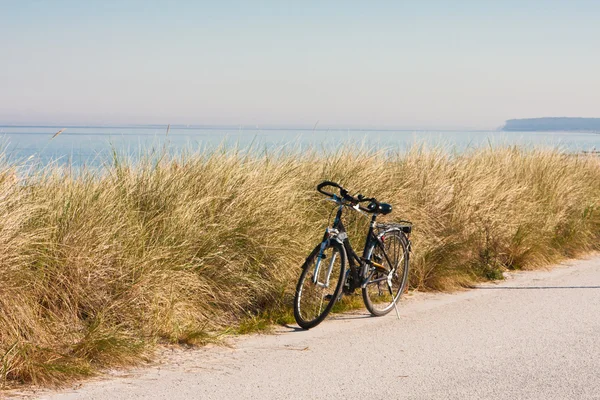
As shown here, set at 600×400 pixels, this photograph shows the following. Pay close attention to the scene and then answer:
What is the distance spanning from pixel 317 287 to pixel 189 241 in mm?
1436

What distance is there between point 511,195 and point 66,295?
7.60 m

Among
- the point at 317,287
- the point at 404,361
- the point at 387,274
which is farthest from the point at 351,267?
the point at 404,361

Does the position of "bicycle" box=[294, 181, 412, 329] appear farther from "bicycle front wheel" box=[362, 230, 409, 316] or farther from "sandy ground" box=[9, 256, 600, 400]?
"sandy ground" box=[9, 256, 600, 400]

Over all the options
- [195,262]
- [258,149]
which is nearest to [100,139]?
[258,149]

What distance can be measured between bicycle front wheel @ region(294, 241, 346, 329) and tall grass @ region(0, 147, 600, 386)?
10.1 inches

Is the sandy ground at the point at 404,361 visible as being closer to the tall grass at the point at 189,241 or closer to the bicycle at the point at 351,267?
the bicycle at the point at 351,267

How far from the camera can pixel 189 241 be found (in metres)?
7.44

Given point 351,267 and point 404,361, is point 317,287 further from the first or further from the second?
point 404,361

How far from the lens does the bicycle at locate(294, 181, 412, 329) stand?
745 cm

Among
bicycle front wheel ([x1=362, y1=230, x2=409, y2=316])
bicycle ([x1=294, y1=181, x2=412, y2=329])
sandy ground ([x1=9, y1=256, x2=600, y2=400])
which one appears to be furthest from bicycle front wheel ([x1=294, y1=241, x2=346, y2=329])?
bicycle front wheel ([x1=362, y1=230, x2=409, y2=316])

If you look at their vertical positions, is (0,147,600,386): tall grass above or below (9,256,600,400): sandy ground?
above

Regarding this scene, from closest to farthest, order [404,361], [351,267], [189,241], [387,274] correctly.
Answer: [404,361] → [189,241] → [351,267] → [387,274]

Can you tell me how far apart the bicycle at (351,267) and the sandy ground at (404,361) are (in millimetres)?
222

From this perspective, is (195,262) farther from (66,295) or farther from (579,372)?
(579,372)
